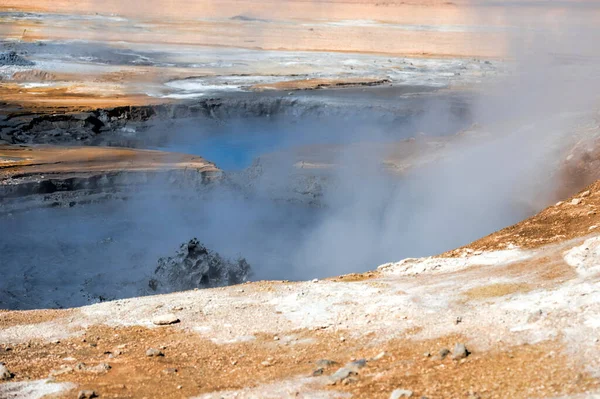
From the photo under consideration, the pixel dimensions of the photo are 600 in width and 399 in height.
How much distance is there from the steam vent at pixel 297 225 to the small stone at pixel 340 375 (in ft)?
0.09

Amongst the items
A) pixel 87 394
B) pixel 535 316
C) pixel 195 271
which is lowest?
pixel 195 271

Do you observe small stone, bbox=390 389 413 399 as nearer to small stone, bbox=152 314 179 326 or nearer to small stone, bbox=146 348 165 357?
small stone, bbox=146 348 165 357

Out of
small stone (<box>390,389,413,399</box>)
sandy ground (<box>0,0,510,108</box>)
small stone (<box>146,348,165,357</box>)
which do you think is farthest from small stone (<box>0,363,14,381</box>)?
sandy ground (<box>0,0,510,108</box>)

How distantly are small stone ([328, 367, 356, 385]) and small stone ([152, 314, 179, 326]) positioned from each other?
195 centimetres

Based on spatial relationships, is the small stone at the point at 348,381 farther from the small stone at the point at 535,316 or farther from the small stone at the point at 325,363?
the small stone at the point at 535,316

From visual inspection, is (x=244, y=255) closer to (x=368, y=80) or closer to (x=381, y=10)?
(x=368, y=80)

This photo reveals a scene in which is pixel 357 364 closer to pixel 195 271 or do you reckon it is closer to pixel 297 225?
pixel 195 271

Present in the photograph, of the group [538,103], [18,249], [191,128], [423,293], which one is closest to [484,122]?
A: [538,103]

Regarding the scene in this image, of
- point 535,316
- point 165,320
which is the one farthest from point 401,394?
point 165,320

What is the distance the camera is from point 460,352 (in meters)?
5.14

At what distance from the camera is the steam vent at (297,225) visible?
536cm

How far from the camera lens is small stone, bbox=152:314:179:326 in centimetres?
661

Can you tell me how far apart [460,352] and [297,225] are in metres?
8.03

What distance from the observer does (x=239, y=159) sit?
58.6 feet
